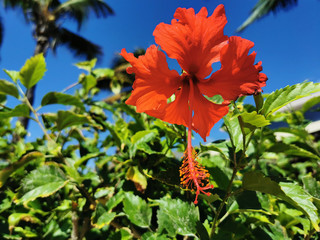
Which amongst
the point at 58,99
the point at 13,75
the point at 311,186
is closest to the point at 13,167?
the point at 58,99

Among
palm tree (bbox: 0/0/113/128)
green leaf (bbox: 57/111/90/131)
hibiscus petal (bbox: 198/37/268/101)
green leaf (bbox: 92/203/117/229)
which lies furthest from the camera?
palm tree (bbox: 0/0/113/128)

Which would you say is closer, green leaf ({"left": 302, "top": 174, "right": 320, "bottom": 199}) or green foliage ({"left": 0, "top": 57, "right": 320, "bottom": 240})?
green foliage ({"left": 0, "top": 57, "right": 320, "bottom": 240})

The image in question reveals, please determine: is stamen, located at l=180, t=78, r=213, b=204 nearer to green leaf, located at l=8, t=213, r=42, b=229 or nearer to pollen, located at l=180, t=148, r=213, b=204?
pollen, located at l=180, t=148, r=213, b=204

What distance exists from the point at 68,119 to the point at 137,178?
19.6 inches

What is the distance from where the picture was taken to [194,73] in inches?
26.8

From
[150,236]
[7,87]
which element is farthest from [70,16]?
[150,236]

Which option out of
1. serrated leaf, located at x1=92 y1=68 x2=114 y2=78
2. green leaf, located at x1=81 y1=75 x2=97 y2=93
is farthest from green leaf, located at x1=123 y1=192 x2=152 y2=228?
serrated leaf, located at x1=92 y1=68 x2=114 y2=78

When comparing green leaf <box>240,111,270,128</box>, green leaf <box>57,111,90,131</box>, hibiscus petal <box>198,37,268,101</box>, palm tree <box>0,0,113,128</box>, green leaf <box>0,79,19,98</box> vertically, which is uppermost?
palm tree <box>0,0,113,128</box>

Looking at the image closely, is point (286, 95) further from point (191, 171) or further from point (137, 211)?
point (137, 211)

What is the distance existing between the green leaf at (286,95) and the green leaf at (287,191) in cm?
19

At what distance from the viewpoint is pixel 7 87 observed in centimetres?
117

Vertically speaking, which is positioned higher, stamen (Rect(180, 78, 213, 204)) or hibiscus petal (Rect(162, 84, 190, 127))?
hibiscus petal (Rect(162, 84, 190, 127))

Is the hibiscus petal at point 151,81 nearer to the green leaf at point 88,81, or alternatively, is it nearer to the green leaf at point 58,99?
the green leaf at point 58,99

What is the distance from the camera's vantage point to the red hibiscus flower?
57 centimetres
